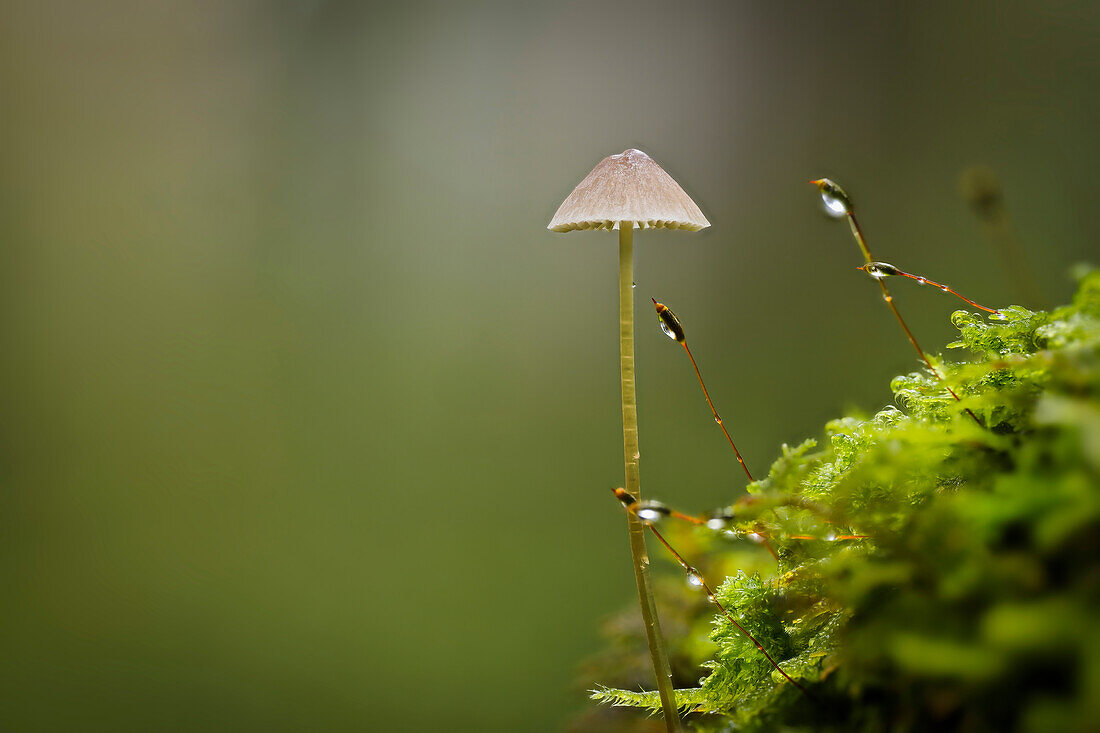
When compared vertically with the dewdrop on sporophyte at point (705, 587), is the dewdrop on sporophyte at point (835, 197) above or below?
above

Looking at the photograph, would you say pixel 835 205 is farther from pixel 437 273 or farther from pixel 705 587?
pixel 437 273

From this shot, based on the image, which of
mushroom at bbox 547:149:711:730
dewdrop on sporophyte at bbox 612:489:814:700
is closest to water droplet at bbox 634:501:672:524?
dewdrop on sporophyte at bbox 612:489:814:700

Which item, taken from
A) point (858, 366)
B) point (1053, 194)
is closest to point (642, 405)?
point (858, 366)

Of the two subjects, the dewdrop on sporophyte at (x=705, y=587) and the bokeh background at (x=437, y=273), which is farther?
the bokeh background at (x=437, y=273)

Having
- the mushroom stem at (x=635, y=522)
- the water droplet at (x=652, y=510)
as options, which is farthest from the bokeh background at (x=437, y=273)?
the water droplet at (x=652, y=510)

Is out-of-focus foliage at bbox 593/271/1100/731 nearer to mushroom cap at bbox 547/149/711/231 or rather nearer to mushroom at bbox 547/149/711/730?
mushroom at bbox 547/149/711/730

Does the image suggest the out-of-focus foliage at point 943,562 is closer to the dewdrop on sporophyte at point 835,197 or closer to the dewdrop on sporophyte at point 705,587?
the dewdrop on sporophyte at point 705,587
